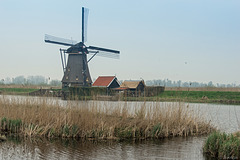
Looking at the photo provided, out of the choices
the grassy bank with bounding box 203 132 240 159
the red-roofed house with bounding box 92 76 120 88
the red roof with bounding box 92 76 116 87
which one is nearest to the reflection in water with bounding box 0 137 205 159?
the grassy bank with bounding box 203 132 240 159

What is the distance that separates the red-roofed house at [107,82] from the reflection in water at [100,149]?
22.4 meters

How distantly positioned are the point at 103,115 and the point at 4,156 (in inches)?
115

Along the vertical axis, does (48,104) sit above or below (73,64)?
below

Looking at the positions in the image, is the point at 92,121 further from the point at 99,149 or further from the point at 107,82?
the point at 107,82

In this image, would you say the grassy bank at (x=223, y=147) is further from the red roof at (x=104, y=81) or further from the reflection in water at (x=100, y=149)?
the red roof at (x=104, y=81)

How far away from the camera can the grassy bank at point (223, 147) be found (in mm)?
6477

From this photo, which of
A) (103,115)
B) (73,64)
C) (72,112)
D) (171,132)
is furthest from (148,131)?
(73,64)

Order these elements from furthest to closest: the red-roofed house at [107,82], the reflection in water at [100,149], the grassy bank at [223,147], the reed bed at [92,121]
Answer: the red-roofed house at [107,82] → the reed bed at [92,121] → the reflection in water at [100,149] → the grassy bank at [223,147]

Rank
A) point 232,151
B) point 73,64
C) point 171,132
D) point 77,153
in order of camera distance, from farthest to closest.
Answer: point 73,64
point 171,132
point 77,153
point 232,151

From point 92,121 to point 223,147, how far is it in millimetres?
3550

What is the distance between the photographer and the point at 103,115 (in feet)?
27.4

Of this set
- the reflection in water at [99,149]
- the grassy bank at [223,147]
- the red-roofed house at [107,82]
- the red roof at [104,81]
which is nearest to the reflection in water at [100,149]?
the reflection in water at [99,149]

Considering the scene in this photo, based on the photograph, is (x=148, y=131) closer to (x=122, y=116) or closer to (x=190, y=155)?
(x=122, y=116)

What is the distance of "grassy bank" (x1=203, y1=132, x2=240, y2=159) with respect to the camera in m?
6.48
